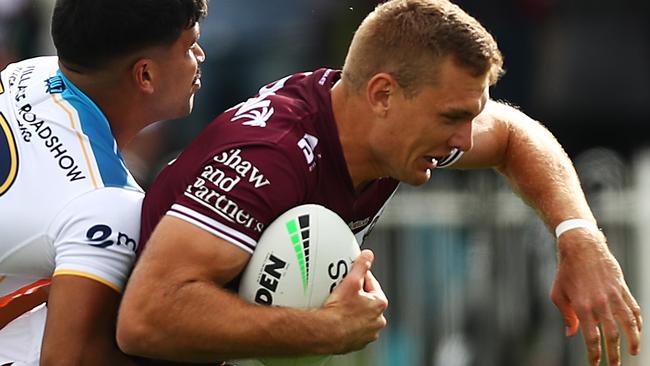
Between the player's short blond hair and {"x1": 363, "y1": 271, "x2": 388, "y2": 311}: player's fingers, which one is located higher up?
the player's short blond hair

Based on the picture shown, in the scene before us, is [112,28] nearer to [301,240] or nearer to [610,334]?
[301,240]

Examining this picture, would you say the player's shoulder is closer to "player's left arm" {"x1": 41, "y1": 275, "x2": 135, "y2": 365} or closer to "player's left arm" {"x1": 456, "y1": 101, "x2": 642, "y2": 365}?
"player's left arm" {"x1": 41, "y1": 275, "x2": 135, "y2": 365}

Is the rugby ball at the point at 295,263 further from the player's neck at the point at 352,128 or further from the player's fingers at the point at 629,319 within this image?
the player's fingers at the point at 629,319

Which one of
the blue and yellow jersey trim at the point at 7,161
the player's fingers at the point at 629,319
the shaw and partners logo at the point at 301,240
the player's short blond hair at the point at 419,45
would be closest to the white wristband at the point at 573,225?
the player's fingers at the point at 629,319

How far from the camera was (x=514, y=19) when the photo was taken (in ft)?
35.5

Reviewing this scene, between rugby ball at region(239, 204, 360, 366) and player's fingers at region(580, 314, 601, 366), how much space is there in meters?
0.89

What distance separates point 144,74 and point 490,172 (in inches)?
166

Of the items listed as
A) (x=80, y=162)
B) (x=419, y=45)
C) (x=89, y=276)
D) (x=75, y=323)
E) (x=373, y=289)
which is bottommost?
(x=75, y=323)

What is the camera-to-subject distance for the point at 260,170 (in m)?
4.64

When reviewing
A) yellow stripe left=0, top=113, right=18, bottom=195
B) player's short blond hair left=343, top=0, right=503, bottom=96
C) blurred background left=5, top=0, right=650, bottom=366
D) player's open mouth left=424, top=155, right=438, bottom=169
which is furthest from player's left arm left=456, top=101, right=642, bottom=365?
blurred background left=5, top=0, right=650, bottom=366

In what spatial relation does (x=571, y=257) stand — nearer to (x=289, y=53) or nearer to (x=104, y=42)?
(x=104, y=42)

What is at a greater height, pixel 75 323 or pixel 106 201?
pixel 106 201

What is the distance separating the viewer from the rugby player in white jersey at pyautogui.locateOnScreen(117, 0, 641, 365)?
4520 mm

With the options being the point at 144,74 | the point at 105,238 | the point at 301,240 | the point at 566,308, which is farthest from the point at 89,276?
the point at 566,308
